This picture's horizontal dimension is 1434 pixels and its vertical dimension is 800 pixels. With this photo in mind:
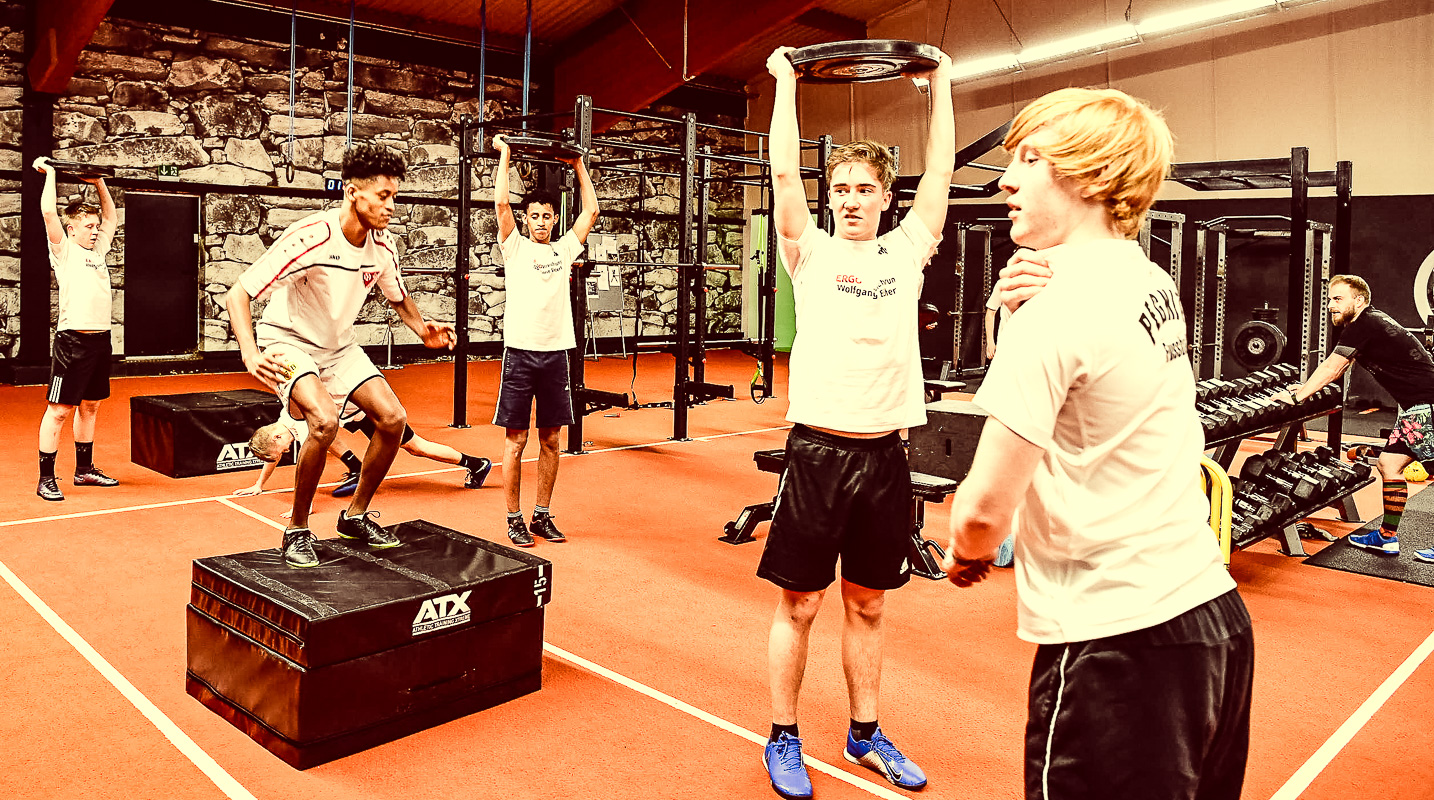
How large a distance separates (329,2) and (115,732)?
10476 mm

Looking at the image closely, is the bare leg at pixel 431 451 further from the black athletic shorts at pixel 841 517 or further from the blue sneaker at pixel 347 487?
the black athletic shorts at pixel 841 517

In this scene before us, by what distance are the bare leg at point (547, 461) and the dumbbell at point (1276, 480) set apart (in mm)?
3216

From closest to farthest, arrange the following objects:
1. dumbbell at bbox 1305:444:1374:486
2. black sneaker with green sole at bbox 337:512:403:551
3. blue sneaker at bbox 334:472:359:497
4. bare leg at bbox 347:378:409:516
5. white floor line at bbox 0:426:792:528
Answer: black sneaker with green sole at bbox 337:512:403:551
bare leg at bbox 347:378:409:516
white floor line at bbox 0:426:792:528
dumbbell at bbox 1305:444:1374:486
blue sneaker at bbox 334:472:359:497

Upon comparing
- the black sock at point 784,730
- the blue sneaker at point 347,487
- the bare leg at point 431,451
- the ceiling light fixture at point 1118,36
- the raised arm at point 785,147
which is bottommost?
the black sock at point 784,730

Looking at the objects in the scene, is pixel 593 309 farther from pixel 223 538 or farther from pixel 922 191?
pixel 922 191

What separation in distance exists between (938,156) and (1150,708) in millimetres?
1540

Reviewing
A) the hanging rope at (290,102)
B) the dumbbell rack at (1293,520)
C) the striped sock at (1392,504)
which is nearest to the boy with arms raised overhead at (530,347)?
the dumbbell rack at (1293,520)

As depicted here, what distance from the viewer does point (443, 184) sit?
12297mm

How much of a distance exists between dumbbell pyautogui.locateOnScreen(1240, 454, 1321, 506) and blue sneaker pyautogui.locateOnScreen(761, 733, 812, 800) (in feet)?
10.8

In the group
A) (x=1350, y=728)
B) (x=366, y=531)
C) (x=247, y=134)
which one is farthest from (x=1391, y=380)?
(x=247, y=134)

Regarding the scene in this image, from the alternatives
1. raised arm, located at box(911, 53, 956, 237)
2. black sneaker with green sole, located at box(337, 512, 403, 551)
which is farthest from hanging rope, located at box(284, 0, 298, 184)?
raised arm, located at box(911, 53, 956, 237)

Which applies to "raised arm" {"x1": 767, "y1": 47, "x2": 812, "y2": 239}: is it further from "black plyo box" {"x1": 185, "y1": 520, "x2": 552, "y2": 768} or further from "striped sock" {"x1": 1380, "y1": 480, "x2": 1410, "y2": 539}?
"striped sock" {"x1": 1380, "y1": 480, "x2": 1410, "y2": 539}

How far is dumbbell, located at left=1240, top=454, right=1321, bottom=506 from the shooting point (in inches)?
186

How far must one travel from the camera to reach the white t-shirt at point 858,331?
7.55ft
